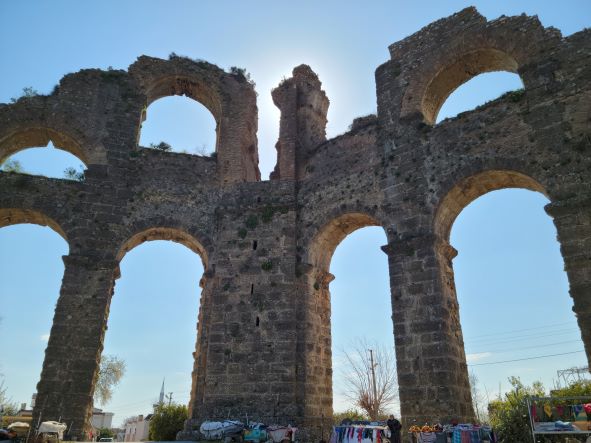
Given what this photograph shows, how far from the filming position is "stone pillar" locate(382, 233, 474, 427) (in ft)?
32.5

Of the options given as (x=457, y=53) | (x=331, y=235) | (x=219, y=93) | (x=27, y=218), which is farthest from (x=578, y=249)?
(x=27, y=218)

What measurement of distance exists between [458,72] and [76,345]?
41.2 ft

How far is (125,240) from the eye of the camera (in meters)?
14.0

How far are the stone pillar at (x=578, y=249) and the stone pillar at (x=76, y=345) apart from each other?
36.2ft

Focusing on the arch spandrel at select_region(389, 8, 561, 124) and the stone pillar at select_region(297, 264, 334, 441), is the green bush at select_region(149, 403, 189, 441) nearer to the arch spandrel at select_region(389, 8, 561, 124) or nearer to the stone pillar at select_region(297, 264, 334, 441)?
the stone pillar at select_region(297, 264, 334, 441)

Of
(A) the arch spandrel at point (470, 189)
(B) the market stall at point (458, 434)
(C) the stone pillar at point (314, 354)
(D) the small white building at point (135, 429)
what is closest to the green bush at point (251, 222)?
Answer: (C) the stone pillar at point (314, 354)

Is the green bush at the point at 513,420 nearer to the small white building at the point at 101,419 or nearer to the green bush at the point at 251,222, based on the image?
the green bush at the point at 251,222

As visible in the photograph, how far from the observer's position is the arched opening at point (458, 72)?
1273 centimetres

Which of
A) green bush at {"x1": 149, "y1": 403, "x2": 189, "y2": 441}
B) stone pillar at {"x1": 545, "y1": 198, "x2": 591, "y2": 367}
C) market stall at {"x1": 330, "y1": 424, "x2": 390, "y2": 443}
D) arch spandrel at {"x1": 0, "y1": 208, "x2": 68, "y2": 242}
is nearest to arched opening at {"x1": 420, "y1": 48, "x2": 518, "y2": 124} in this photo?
stone pillar at {"x1": 545, "y1": 198, "x2": 591, "y2": 367}

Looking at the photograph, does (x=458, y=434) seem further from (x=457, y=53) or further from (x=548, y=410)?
(x=457, y=53)

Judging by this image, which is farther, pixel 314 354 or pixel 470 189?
pixel 314 354

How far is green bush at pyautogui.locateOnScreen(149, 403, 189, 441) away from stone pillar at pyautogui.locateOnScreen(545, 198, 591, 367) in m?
11.7

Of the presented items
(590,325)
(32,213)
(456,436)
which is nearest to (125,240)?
(32,213)

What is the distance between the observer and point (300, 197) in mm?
14492
